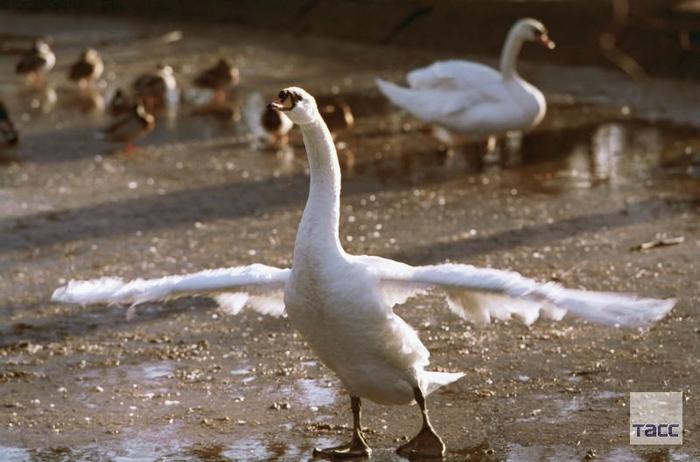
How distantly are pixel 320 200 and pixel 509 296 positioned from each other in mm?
899

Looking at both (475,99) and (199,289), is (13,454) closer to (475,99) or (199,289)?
(199,289)

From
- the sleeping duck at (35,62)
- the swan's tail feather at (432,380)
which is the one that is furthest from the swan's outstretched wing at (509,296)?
the sleeping duck at (35,62)

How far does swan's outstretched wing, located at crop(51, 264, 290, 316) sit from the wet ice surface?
0.60 m

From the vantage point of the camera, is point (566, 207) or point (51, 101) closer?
point (566, 207)

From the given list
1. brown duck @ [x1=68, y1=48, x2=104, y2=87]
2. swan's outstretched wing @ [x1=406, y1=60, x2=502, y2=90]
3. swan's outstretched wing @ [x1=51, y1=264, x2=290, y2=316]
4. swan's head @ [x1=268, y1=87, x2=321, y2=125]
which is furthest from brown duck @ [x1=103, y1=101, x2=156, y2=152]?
swan's head @ [x1=268, y1=87, x2=321, y2=125]

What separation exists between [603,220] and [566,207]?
1.53ft

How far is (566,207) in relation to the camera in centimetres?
1052

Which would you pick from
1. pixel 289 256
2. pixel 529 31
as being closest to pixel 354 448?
pixel 289 256

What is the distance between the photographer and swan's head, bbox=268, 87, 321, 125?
561 centimetres

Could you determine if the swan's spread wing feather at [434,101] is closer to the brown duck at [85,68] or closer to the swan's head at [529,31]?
the swan's head at [529,31]

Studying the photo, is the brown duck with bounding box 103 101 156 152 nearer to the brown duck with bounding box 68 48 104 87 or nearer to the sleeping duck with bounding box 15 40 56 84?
the brown duck with bounding box 68 48 104 87

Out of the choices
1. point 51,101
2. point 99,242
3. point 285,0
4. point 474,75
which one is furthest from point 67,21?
point 99,242

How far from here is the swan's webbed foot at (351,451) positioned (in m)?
5.94

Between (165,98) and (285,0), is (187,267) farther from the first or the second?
(285,0)
